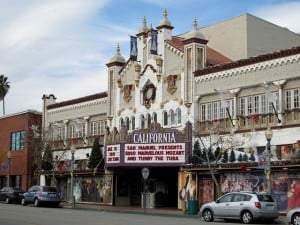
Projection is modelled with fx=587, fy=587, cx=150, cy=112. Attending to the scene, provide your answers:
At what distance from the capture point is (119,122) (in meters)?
46.6

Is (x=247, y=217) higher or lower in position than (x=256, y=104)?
lower

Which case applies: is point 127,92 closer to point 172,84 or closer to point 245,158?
point 172,84

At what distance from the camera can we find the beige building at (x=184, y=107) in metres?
34.9

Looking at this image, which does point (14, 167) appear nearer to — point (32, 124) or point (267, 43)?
point (32, 124)

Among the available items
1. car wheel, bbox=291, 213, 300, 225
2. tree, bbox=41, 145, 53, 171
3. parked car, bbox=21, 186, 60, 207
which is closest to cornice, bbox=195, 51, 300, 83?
car wheel, bbox=291, 213, 300, 225

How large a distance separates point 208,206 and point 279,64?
10.1 m

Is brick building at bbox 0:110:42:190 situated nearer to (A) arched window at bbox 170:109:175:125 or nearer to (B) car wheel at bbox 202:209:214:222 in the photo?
(A) arched window at bbox 170:109:175:125


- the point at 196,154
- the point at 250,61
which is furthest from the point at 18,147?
the point at 250,61

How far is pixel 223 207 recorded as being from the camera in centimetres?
2895

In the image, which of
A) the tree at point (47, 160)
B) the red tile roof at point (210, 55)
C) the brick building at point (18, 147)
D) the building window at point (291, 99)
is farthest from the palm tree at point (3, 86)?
the building window at point (291, 99)

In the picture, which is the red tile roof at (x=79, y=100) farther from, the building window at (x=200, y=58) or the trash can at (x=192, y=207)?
the trash can at (x=192, y=207)

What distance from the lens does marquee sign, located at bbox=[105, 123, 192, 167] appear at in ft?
128

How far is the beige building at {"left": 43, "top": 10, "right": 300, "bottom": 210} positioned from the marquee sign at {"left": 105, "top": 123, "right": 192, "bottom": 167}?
0.07m

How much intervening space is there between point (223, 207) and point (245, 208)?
1.36 metres
